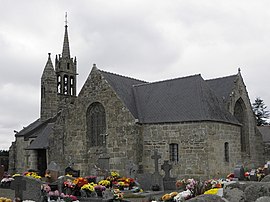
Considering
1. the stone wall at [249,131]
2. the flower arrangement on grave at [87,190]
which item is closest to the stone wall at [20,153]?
the stone wall at [249,131]

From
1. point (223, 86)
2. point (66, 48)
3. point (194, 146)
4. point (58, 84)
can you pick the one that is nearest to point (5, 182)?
point (194, 146)

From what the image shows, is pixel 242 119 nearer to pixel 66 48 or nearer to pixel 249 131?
pixel 249 131

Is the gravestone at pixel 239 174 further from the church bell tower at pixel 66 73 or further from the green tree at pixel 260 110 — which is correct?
the green tree at pixel 260 110

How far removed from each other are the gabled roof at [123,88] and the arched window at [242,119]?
7.93m

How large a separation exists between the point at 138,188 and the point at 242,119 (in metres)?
14.6

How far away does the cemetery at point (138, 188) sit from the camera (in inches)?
271

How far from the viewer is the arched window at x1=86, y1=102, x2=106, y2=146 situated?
26.1m

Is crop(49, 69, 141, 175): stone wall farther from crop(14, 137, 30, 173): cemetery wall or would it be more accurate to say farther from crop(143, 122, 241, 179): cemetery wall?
crop(14, 137, 30, 173): cemetery wall

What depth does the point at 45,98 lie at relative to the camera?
42406 millimetres

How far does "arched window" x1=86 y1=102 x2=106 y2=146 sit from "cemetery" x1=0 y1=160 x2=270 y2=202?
4.65 m

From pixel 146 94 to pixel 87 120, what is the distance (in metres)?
4.62

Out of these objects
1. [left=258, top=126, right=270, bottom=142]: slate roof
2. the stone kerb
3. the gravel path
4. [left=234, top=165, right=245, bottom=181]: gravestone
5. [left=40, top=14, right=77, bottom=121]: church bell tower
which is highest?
[left=40, top=14, right=77, bottom=121]: church bell tower

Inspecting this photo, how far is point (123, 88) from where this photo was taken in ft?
89.2

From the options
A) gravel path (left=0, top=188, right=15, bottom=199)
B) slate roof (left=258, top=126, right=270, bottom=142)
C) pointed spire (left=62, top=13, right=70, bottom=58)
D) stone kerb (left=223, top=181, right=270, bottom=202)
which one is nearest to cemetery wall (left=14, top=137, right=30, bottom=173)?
pointed spire (left=62, top=13, right=70, bottom=58)
